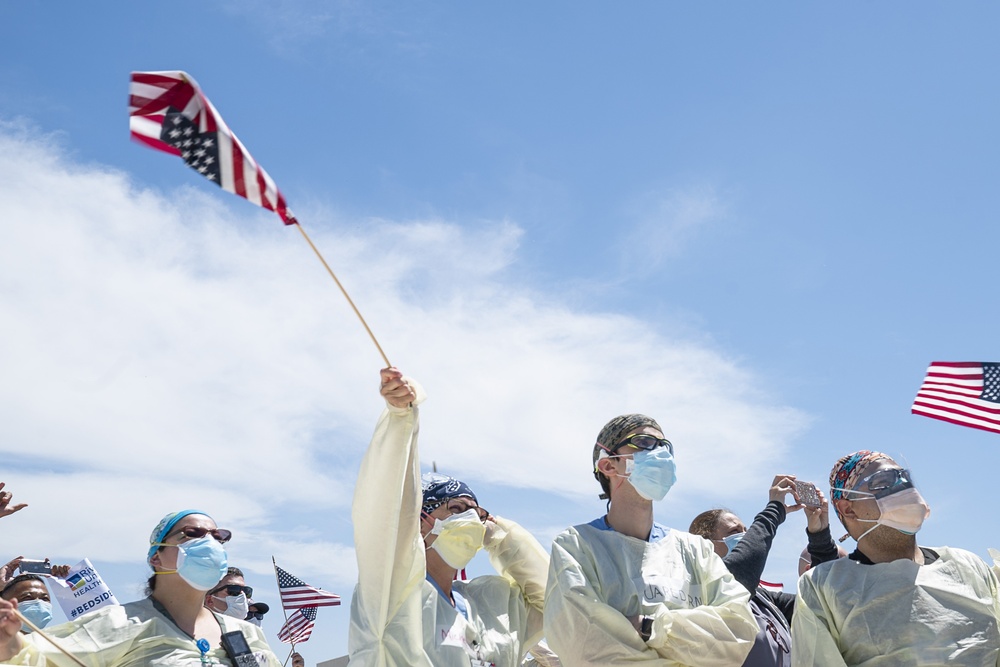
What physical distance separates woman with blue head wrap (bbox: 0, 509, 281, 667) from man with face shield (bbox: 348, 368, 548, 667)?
82 cm

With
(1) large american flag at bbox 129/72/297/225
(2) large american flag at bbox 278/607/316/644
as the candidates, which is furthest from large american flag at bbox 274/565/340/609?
(1) large american flag at bbox 129/72/297/225

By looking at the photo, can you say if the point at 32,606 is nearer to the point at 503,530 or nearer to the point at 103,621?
the point at 103,621

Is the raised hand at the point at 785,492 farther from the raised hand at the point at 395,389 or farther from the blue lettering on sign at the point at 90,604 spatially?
the blue lettering on sign at the point at 90,604

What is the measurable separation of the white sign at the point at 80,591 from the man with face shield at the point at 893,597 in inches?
251

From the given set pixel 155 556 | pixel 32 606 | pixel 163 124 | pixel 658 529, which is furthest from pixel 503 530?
pixel 32 606

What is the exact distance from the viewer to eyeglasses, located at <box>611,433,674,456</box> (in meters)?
6.11

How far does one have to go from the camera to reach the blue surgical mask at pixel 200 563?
596cm

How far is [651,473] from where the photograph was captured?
599 centimetres

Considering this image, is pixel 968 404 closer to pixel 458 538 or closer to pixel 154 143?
pixel 458 538

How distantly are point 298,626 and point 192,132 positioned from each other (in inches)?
333

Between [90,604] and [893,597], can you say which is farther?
[90,604]

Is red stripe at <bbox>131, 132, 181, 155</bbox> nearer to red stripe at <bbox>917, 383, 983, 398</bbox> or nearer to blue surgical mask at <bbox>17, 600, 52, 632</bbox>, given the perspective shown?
blue surgical mask at <bbox>17, 600, 52, 632</bbox>

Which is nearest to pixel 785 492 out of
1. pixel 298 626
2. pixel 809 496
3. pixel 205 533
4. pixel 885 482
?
pixel 809 496

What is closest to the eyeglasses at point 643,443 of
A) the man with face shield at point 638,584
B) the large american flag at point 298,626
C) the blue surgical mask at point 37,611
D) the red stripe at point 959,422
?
the man with face shield at point 638,584
